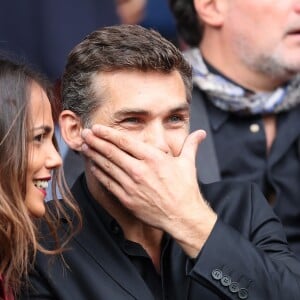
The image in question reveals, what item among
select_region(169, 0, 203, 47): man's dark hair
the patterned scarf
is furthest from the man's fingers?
select_region(169, 0, 203, 47): man's dark hair

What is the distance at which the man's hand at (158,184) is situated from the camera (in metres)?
2.69

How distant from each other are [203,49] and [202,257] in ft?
5.28

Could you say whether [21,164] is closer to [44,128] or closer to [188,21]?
[44,128]

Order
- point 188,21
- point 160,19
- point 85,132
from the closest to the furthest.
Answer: point 85,132, point 188,21, point 160,19

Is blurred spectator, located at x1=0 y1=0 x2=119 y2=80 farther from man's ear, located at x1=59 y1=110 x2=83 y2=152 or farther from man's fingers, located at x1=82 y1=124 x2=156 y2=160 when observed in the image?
man's fingers, located at x1=82 y1=124 x2=156 y2=160

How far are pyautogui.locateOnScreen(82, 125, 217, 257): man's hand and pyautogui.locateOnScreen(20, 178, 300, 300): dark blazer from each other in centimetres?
6

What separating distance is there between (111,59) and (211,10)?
1255 millimetres

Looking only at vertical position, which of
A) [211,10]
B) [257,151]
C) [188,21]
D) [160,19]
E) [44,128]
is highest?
[44,128]

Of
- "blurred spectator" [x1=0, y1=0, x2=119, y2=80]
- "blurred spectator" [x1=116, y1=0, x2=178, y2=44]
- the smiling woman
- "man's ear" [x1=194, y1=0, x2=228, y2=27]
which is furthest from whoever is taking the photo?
"blurred spectator" [x1=116, y1=0, x2=178, y2=44]

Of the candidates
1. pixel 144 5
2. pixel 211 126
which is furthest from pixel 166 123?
pixel 144 5

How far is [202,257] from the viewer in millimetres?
2646

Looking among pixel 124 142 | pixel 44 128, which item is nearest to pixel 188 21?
pixel 124 142

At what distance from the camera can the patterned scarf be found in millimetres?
3820

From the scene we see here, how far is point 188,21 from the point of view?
4.23 m
